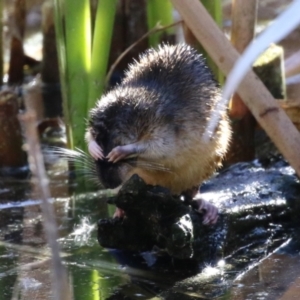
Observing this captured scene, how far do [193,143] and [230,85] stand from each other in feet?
7.35

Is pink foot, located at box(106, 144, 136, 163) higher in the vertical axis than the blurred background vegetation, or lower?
lower

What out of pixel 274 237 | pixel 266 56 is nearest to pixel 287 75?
pixel 266 56

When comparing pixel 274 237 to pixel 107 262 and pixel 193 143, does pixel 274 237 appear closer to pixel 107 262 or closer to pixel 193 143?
pixel 193 143

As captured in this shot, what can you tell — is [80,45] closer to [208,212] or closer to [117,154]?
[117,154]

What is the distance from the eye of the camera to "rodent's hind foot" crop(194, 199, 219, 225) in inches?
113

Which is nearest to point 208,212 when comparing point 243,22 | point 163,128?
point 163,128

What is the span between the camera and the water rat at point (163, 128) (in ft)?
9.30

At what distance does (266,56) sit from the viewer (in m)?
4.34

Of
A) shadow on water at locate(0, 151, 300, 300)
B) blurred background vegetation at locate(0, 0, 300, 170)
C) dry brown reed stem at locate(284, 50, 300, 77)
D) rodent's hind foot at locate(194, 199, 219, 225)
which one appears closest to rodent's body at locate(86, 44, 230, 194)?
rodent's hind foot at locate(194, 199, 219, 225)

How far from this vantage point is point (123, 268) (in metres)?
2.76

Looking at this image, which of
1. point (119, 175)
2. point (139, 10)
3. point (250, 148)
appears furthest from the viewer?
point (139, 10)

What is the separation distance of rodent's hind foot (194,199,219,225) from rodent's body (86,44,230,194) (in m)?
0.15

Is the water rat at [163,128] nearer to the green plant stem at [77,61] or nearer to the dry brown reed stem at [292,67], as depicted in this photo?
the green plant stem at [77,61]

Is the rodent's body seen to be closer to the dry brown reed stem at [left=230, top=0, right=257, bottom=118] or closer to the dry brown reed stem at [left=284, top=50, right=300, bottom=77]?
the dry brown reed stem at [left=230, top=0, right=257, bottom=118]
